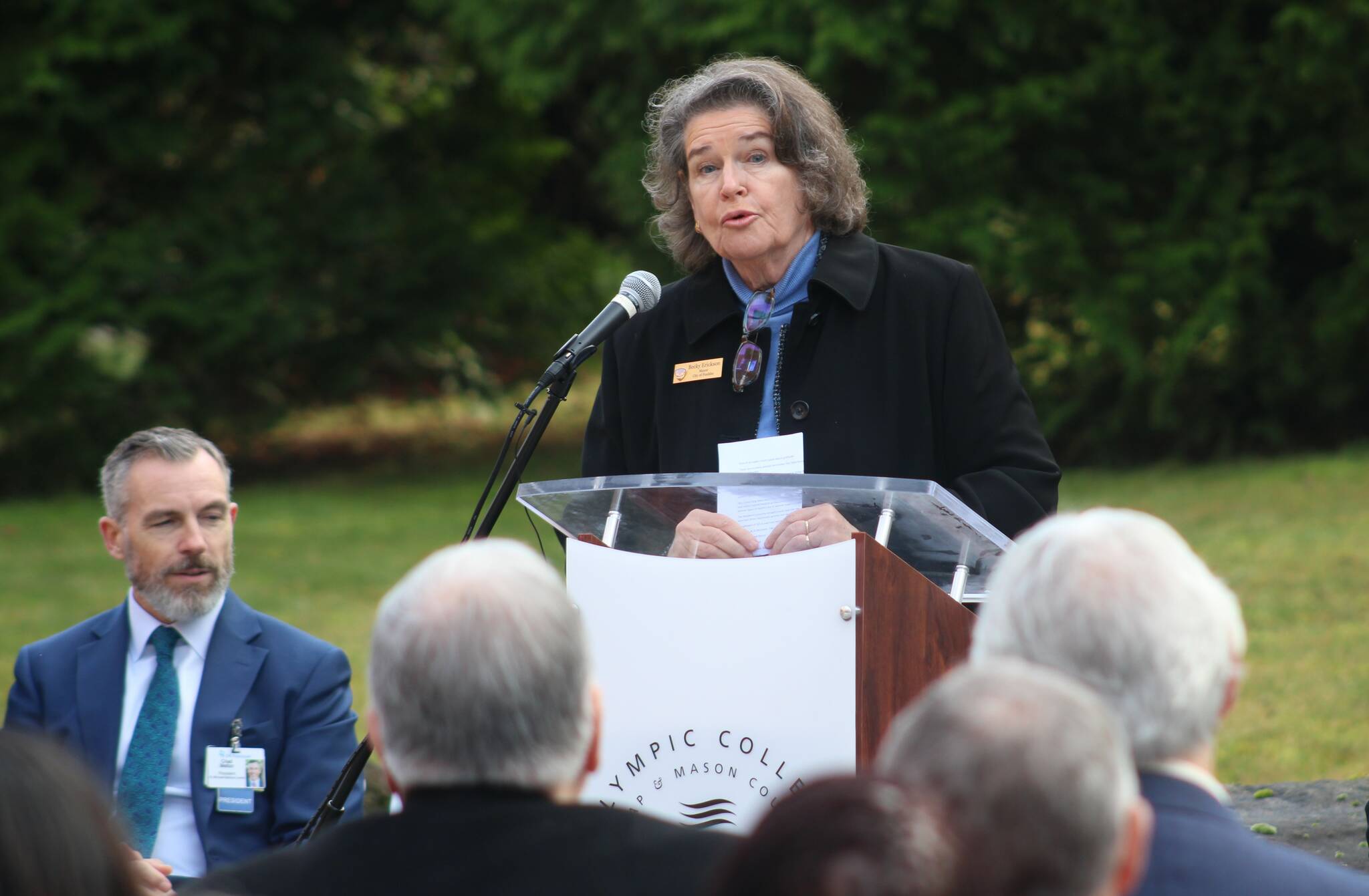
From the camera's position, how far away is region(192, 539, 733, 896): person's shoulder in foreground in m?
1.72

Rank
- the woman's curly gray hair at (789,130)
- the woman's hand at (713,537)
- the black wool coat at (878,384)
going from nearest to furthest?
1. the woman's hand at (713,537)
2. the black wool coat at (878,384)
3. the woman's curly gray hair at (789,130)

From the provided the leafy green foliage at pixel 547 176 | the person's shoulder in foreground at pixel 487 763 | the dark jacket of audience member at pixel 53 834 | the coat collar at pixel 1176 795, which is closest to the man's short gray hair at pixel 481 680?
the person's shoulder in foreground at pixel 487 763

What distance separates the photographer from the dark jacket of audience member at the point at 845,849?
4.05 ft

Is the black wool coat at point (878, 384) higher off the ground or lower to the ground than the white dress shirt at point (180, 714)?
higher

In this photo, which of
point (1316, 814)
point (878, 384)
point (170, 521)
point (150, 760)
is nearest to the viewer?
point (878, 384)

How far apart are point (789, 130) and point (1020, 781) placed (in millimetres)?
2180

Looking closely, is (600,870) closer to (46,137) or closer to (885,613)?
(885,613)

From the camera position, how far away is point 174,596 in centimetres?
368

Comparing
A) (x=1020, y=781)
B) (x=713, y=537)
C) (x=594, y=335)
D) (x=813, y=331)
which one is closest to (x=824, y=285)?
(x=813, y=331)

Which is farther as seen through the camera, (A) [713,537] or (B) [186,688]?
(B) [186,688]

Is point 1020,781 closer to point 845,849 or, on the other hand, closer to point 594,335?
point 845,849

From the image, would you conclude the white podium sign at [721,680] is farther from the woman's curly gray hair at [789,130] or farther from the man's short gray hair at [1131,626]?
the woman's curly gray hair at [789,130]

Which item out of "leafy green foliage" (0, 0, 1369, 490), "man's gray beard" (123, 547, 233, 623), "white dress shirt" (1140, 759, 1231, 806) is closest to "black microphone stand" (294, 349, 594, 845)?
"man's gray beard" (123, 547, 233, 623)

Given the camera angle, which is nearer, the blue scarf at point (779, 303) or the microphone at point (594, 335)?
the microphone at point (594, 335)
